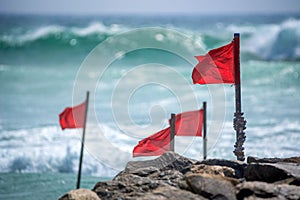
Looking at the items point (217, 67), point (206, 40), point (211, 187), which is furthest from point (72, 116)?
point (206, 40)

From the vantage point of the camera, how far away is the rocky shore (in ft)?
24.1

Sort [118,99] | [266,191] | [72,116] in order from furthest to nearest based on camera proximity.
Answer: [118,99] → [72,116] → [266,191]

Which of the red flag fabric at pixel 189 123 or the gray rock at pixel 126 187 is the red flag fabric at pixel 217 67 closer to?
the red flag fabric at pixel 189 123

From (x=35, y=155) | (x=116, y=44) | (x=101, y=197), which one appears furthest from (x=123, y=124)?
(x=116, y=44)

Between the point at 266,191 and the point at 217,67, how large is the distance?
3612 millimetres

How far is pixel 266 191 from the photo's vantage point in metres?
7.24

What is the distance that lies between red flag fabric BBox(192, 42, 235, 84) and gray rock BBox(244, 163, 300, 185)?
2.54 metres

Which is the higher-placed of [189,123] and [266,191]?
[189,123]

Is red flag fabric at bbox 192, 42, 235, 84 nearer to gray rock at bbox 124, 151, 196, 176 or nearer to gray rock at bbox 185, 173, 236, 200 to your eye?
gray rock at bbox 124, 151, 196, 176

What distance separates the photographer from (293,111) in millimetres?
22375

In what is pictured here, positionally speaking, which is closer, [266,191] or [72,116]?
[266,191]

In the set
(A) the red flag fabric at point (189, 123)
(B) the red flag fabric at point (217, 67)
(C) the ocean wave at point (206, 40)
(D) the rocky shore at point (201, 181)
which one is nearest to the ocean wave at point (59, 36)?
(C) the ocean wave at point (206, 40)

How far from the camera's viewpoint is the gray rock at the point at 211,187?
7.36m

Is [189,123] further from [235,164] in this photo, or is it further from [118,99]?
[118,99]
